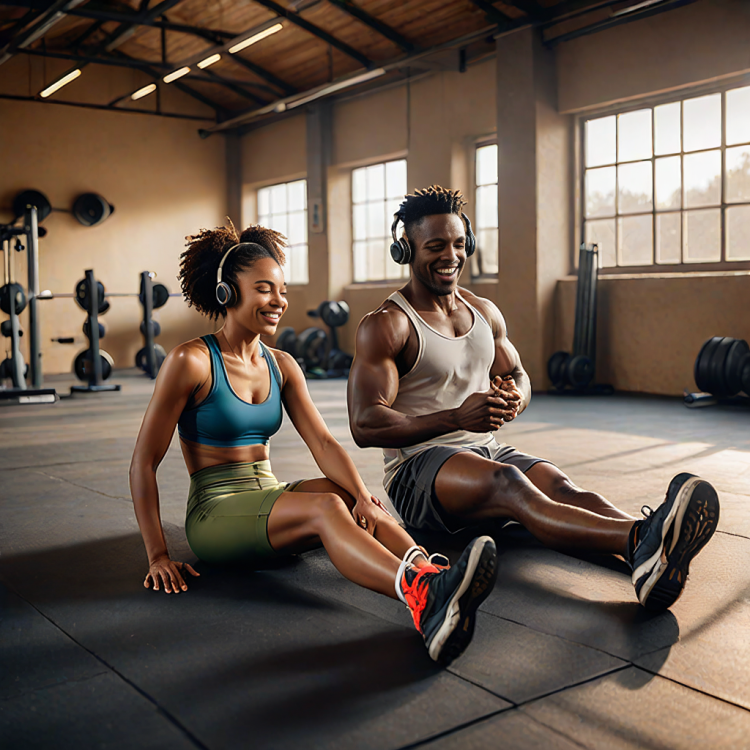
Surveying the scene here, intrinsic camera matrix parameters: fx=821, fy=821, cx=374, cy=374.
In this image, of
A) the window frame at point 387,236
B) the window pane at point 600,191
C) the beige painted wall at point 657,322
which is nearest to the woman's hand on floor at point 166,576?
the beige painted wall at point 657,322

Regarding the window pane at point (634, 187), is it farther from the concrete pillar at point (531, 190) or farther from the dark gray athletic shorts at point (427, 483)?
the dark gray athletic shorts at point (427, 483)

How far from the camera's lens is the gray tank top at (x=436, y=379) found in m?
2.47

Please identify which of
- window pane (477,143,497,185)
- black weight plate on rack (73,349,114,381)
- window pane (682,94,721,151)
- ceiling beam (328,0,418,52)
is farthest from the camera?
window pane (477,143,497,185)

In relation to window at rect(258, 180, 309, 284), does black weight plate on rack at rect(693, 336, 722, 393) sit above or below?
below

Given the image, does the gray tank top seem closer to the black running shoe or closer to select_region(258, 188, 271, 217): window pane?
the black running shoe

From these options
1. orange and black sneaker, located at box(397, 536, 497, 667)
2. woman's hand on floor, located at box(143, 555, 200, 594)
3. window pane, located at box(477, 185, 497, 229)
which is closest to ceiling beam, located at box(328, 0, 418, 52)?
window pane, located at box(477, 185, 497, 229)

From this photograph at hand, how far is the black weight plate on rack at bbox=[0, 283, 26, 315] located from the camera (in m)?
7.80

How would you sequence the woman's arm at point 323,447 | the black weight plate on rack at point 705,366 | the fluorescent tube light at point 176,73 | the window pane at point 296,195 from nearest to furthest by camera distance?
the woman's arm at point 323,447
the black weight plate on rack at point 705,366
the fluorescent tube light at point 176,73
the window pane at point 296,195

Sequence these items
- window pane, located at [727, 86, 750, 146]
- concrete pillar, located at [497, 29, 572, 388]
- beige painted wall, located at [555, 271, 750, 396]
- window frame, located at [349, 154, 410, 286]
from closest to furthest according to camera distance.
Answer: window pane, located at [727, 86, 750, 146]
beige painted wall, located at [555, 271, 750, 396]
concrete pillar, located at [497, 29, 572, 388]
window frame, located at [349, 154, 410, 286]

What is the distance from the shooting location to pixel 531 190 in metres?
7.61

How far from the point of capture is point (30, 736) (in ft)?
4.48

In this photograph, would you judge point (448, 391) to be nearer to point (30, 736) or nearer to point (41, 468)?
point (30, 736)

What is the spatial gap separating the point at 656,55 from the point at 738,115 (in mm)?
872

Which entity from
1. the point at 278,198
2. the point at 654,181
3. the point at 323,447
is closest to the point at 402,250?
the point at 323,447
